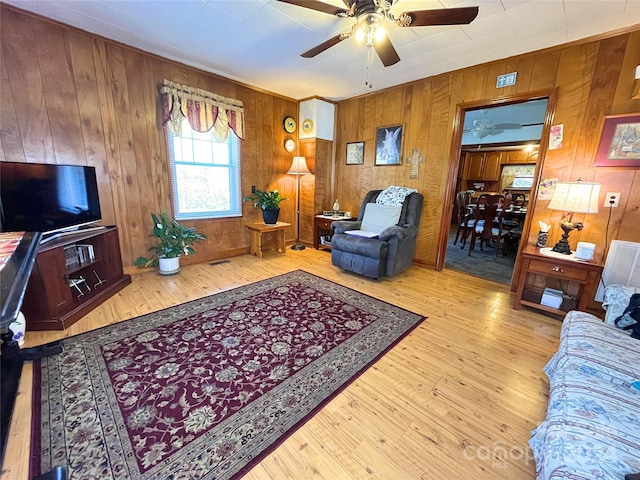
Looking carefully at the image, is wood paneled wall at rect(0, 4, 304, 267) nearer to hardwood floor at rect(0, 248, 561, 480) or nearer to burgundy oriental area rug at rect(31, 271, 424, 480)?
hardwood floor at rect(0, 248, 561, 480)

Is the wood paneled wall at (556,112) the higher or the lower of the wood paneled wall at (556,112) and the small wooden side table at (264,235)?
the higher

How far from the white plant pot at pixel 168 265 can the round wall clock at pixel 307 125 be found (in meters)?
2.87

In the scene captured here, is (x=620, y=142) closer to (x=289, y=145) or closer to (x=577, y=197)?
(x=577, y=197)

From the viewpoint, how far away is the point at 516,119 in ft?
16.8

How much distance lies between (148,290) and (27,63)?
2.24m

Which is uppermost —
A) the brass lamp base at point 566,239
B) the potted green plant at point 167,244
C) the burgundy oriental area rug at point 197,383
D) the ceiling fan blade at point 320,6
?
the ceiling fan blade at point 320,6

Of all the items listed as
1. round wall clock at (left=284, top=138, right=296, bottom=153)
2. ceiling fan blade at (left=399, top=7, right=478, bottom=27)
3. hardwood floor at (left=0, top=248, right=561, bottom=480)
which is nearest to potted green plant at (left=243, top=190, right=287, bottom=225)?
round wall clock at (left=284, top=138, right=296, bottom=153)

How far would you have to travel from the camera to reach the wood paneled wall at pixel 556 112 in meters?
2.29

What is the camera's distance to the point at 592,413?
37.3 inches

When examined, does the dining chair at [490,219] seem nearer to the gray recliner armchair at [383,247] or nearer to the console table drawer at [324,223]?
A: the gray recliner armchair at [383,247]

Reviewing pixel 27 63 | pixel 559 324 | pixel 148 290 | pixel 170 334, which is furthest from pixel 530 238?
pixel 27 63

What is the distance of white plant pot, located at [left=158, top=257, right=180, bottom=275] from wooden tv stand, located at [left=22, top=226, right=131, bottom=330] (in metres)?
0.35

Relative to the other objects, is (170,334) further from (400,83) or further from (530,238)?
(400,83)

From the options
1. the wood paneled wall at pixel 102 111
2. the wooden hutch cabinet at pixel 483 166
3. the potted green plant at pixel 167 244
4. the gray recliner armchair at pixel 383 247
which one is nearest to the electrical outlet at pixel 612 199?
the gray recliner armchair at pixel 383 247
